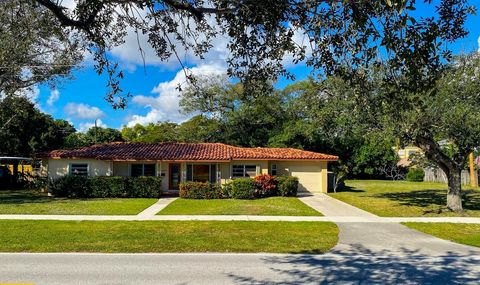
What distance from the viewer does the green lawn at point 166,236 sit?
34.6 ft

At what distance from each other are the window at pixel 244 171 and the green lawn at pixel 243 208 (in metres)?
5.98

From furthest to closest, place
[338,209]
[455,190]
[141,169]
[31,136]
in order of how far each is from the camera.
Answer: [31,136] → [141,169] → [338,209] → [455,190]

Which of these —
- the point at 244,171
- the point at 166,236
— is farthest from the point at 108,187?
the point at 166,236

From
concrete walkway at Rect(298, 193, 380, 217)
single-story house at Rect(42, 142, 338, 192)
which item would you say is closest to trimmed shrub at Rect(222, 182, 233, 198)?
single-story house at Rect(42, 142, 338, 192)

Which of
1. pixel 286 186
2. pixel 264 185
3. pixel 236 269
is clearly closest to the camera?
pixel 236 269

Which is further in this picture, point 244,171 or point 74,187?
point 244,171

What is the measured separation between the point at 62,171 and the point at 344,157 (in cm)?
2649

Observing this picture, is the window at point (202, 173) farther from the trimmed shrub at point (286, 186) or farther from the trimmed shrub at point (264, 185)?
the trimmed shrub at point (286, 186)

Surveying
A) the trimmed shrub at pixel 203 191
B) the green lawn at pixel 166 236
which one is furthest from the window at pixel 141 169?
the green lawn at pixel 166 236

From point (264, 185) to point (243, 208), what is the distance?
20.6 feet

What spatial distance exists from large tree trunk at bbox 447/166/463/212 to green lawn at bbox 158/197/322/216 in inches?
230

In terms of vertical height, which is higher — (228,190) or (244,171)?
(244,171)

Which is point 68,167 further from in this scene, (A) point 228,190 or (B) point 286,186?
(B) point 286,186

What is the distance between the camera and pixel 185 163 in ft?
91.8
